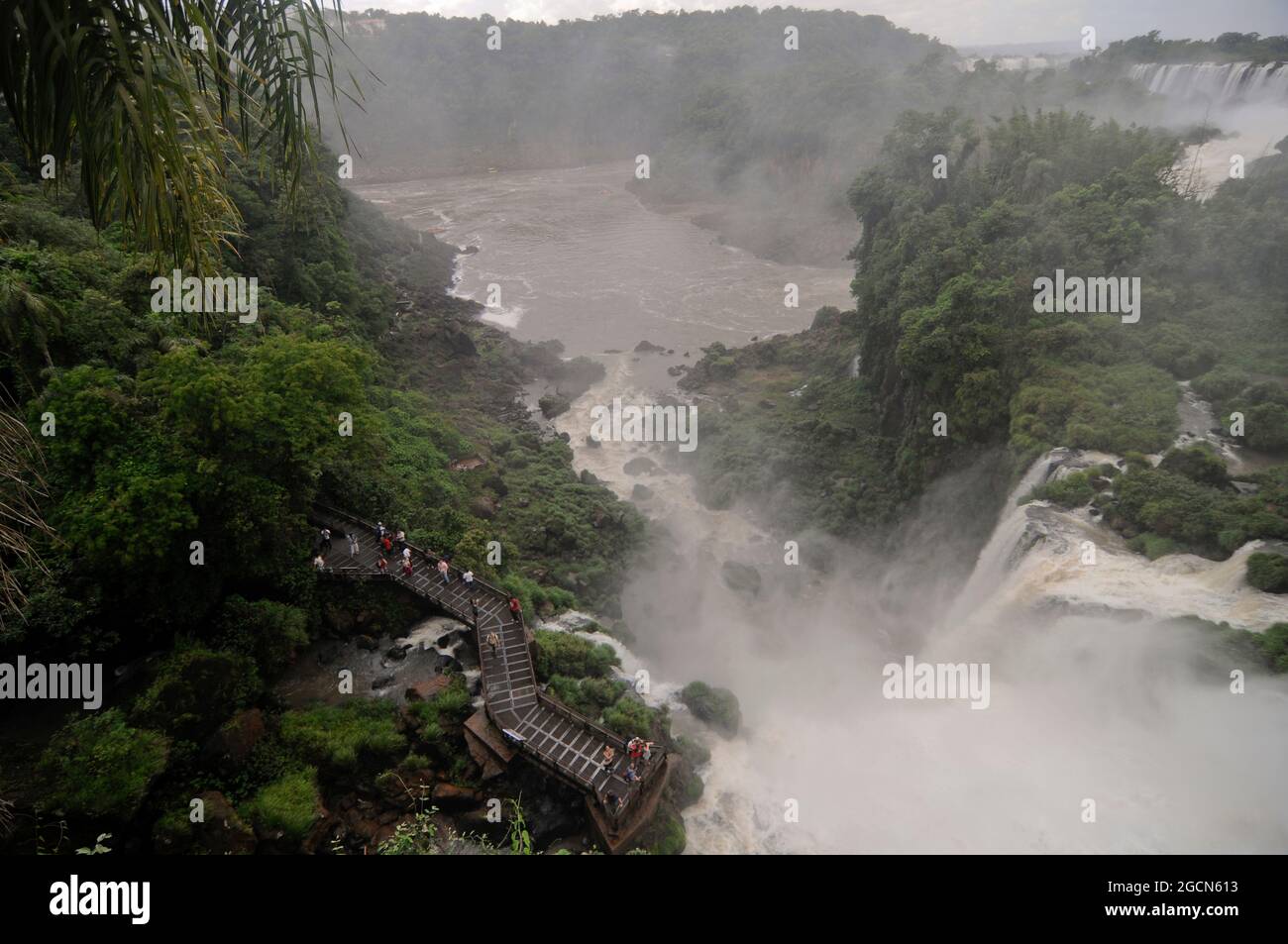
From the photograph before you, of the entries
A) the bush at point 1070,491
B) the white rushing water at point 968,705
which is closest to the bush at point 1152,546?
the white rushing water at point 968,705

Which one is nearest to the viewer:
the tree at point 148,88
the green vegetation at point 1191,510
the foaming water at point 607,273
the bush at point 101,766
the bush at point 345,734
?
the tree at point 148,88

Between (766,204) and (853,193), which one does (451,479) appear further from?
(766,204)

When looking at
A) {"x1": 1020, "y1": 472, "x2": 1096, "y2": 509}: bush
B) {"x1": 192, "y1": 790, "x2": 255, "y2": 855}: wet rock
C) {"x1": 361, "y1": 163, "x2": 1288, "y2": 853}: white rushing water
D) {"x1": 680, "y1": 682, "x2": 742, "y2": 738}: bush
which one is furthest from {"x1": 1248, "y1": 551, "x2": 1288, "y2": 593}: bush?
{"x1": 192, "y1": 790, "x2": 255, "y2": 855}: wet rock

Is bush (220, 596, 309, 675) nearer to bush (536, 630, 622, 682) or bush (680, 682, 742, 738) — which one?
bush (536, 630, 622, 682)

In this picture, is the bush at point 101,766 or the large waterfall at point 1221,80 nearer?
the bush at point 101,766

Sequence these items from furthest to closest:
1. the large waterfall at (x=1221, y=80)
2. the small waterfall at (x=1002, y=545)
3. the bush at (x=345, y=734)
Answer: the large waterfall at (x=1221, y=80) < the small waterfall at (x=1002, y=545) < the bush at (x=345, y=734)

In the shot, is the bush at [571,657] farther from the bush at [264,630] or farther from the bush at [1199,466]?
the bush at [1199,466]

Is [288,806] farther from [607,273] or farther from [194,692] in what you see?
[607,273]
